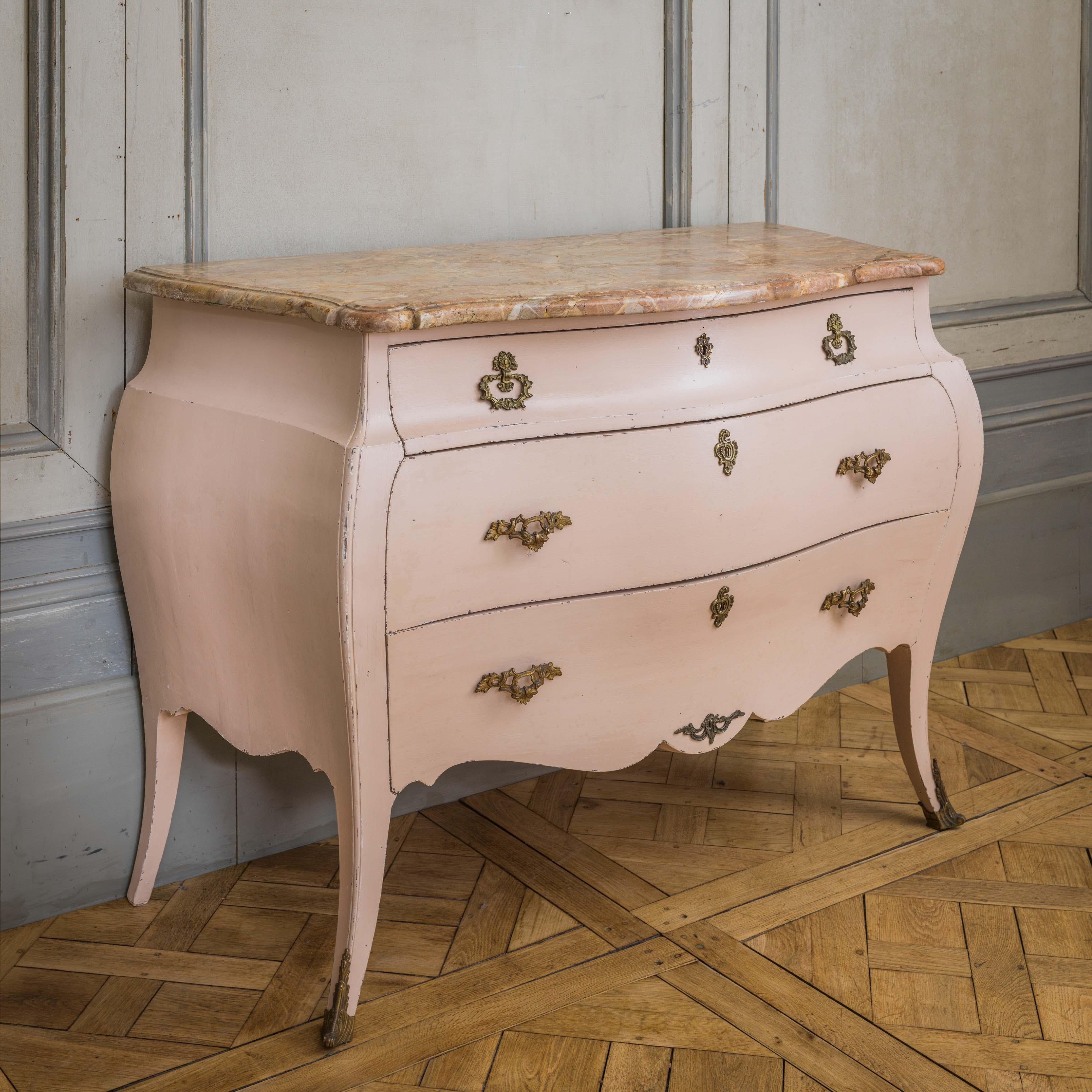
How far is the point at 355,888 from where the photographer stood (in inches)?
61.9

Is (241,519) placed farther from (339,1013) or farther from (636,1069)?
(636,1069)

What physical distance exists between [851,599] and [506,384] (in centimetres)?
71

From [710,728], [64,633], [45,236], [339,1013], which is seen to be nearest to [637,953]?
[710,728]

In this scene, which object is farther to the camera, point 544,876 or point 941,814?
point 941,814

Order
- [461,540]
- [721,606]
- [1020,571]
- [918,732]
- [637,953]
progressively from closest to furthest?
[461,540]
[721,606]
[637,953]
[918,732]
[1020,571]

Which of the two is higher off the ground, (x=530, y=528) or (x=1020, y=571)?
(x=530, y=528)

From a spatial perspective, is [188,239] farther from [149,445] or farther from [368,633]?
[368,633]

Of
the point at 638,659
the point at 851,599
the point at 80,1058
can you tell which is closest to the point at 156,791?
the point at 80,1058

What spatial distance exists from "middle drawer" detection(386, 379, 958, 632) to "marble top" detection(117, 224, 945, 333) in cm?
17

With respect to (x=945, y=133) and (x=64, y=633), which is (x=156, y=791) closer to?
A: (x=64, y=633)

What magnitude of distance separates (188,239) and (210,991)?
1105mm

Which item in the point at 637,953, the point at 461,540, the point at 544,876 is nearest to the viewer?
the point at 461,540

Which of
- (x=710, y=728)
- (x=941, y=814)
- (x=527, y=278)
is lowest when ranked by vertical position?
(x=941, y=814)

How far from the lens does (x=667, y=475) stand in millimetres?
1608
